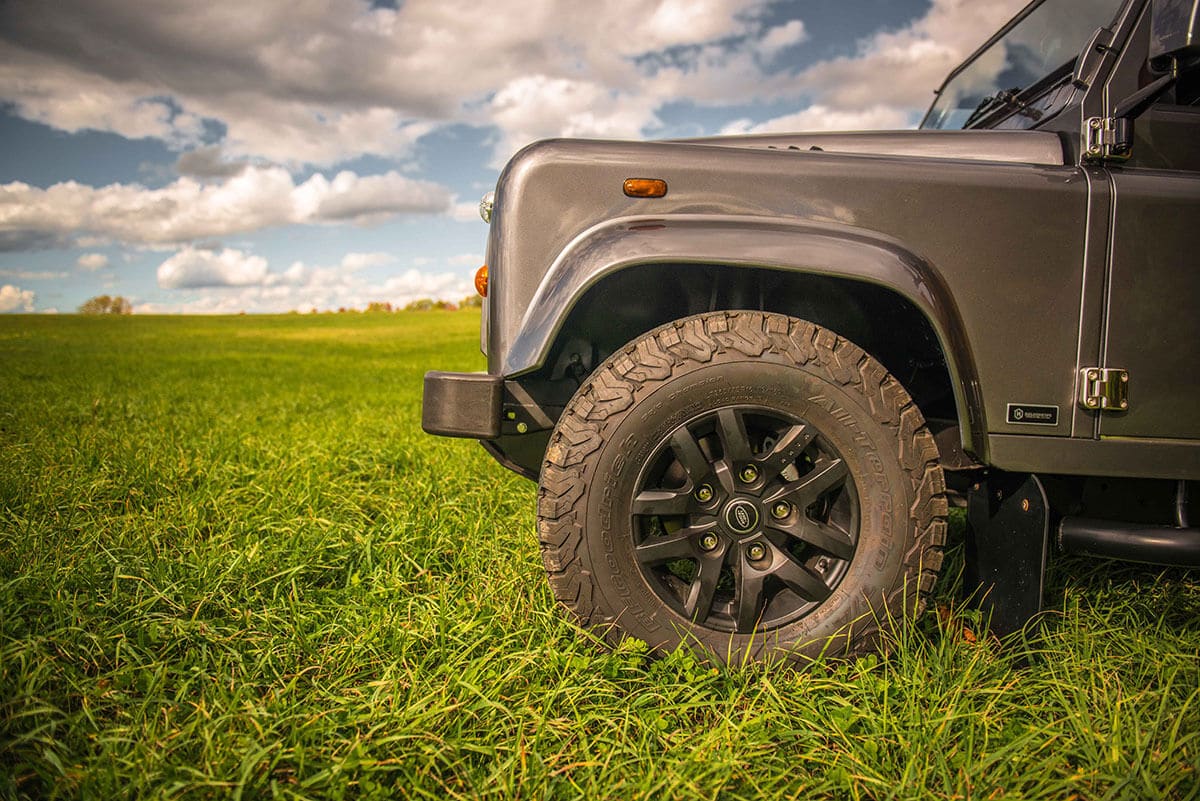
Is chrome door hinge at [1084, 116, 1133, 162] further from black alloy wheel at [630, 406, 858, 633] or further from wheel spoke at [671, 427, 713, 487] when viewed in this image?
wheel spoke at [671, 427, 713, 487]

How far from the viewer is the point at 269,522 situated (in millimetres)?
2850

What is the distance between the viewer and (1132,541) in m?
1.79

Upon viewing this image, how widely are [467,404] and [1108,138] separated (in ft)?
6.42

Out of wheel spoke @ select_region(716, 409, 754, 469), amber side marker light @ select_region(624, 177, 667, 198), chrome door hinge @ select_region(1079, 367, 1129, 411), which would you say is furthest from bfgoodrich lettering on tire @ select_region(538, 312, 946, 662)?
chrome door hinge @ select_region(1079, 367, 1129, 411)

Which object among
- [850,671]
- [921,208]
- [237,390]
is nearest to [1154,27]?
[921,208]

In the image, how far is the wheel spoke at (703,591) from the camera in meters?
1.79

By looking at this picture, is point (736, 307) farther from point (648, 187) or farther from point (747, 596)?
point (747, 596)

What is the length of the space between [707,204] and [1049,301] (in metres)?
0.99

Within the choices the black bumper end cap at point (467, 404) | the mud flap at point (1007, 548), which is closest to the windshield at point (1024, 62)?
the mud flap at point (1007, 548)

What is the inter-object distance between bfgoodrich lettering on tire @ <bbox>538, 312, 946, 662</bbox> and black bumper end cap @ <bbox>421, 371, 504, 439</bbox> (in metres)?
0.20

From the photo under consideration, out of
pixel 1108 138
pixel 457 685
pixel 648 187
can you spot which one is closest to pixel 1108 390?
pixel 1108 138

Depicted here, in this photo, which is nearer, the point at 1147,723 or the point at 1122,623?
the point at 1147,723

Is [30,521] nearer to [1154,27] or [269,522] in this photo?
[269,522]

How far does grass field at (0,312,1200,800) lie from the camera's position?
1.36 meters
